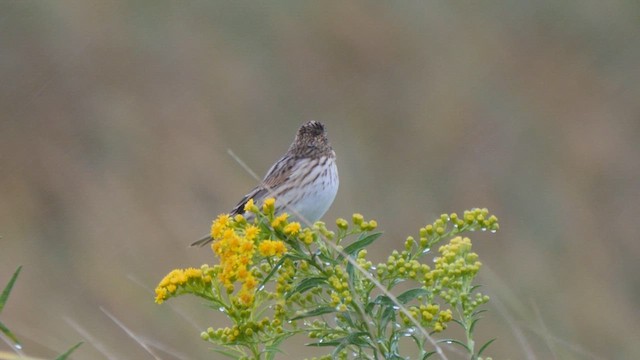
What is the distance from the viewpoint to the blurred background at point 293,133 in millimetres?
10148

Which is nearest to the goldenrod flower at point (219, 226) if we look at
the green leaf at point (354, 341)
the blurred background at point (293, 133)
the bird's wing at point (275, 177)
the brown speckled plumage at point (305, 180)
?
the green leaf at point (354, 341)

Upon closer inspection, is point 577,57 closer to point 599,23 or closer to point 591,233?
point 599,23

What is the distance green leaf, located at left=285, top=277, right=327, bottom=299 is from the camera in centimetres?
360

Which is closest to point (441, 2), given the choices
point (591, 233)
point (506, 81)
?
point (506, 81)

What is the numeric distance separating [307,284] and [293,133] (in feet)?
26.3

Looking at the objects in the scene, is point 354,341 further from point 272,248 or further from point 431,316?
point 272,248

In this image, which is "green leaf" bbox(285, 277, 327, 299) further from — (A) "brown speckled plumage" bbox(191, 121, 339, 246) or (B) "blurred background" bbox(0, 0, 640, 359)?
(B) "blurred background" bbox(0, 0, 640, 359)

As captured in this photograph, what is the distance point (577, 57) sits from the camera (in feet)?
39.2

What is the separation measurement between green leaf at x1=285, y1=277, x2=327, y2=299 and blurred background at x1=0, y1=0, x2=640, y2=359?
5.68m

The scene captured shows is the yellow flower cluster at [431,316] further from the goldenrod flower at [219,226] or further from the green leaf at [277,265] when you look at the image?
the goldenrod flower at [219,226]

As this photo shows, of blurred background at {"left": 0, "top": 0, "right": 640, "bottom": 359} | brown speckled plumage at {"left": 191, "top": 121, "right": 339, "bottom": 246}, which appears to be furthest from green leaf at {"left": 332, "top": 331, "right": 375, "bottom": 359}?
blurred background at {"left": 0, "top": 0, "right": 640, "bottom": 359}

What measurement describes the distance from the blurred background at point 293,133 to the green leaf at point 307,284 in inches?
224

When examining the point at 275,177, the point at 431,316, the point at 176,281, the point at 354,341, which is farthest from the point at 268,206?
the point at 275,177

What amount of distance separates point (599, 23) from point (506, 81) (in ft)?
3.50
